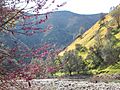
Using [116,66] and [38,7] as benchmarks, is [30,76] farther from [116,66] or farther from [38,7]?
[116,66]

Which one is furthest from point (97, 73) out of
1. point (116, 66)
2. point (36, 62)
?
point (36, 62)

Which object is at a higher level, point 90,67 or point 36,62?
point 36,62

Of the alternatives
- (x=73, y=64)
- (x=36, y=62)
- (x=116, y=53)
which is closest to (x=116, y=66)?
(x=116, y=53)

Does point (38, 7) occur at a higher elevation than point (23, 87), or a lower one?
higher

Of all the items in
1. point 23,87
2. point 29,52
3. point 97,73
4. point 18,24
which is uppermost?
point 18,24

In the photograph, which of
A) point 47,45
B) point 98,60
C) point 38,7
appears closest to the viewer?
point 38,7

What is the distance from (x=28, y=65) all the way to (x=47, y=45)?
0.60 m

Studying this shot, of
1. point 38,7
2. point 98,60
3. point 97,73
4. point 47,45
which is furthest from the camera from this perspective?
point 98,60

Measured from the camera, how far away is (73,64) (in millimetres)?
149875

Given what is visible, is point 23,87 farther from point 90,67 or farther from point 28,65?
point 90,67

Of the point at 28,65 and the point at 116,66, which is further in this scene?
the point at 116,66

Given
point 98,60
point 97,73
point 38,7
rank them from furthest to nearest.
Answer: point 98,60, point 97,73, point 38,7

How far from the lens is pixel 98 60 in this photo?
499 ft

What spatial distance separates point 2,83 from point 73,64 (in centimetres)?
14312
